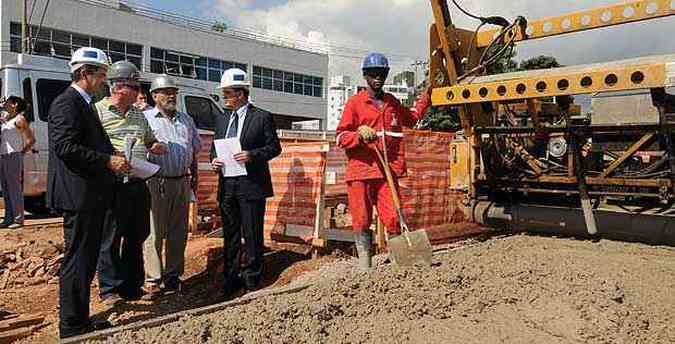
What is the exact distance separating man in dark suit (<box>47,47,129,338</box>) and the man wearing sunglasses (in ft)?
1.69

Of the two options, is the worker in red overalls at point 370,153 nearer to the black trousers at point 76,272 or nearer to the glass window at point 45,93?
the black trousers at point 76,272

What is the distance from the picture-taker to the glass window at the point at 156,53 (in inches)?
1407

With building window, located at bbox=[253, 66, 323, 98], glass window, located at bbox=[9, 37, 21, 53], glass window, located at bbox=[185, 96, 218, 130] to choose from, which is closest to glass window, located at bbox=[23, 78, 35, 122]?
glass window, located at bbox=[185, 96, 218, 130]

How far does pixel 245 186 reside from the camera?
5129 mm

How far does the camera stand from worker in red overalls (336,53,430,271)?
15.9 ft

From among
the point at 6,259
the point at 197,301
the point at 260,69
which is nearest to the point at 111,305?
the point at 197,301

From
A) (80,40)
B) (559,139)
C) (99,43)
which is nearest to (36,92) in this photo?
(559,139)

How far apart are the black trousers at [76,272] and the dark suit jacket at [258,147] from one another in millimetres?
1532

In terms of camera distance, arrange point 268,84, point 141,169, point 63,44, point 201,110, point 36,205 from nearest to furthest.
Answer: point 141,169 < point 36,205 < point 201,110 < point 63,44 < point 268,84

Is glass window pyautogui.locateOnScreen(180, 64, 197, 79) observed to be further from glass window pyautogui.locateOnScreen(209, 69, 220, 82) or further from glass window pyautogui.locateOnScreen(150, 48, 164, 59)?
glass window pyautogui.locateOnScreen(150, 48, 164, 59)

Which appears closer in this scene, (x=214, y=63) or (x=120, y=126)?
(x=120, y=126)

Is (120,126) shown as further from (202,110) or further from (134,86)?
(202,110)

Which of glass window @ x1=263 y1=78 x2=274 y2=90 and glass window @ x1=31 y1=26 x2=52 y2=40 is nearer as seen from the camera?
glass window @ x1=31 y1=26 x2=52 y2=40

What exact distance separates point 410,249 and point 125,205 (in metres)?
2.29
